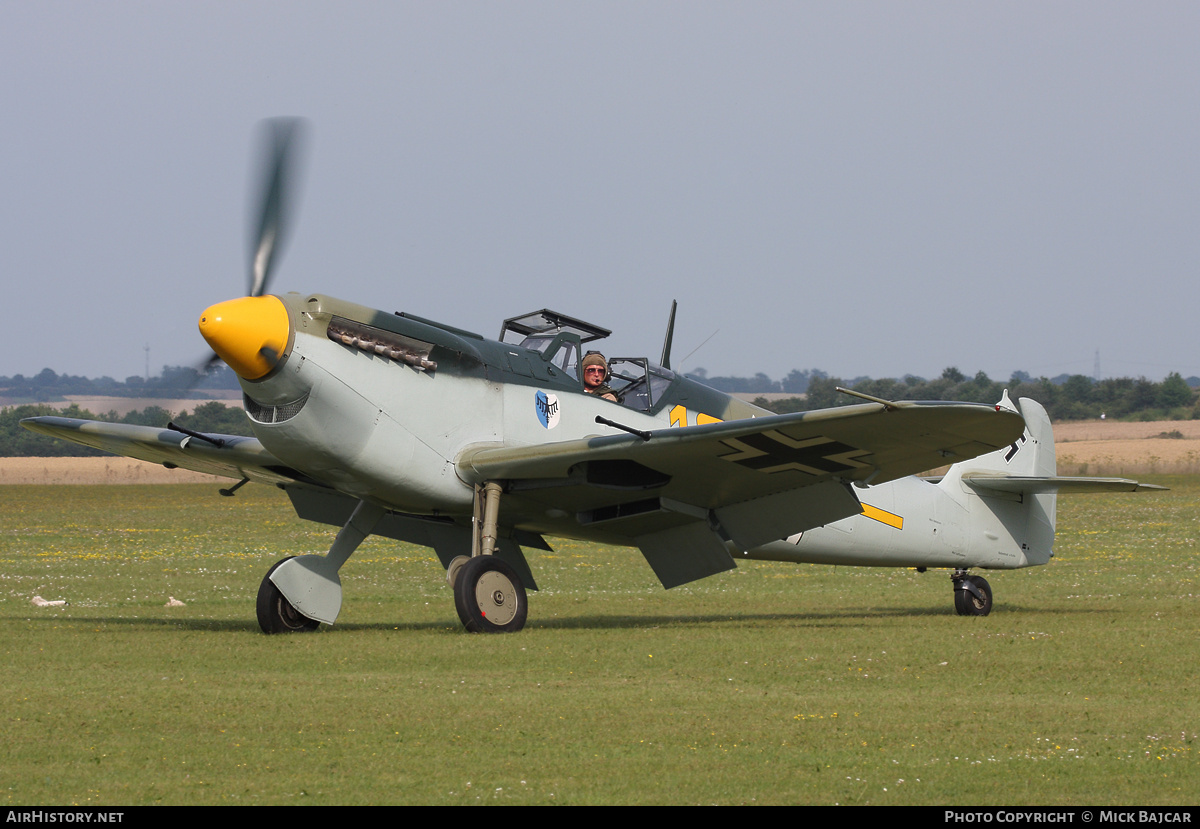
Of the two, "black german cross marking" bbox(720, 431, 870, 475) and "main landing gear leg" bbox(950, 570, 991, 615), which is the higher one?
"black german cross marking" bbox(720, 431, 870, 475)

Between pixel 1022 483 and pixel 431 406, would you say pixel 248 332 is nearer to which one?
pixel 431 406

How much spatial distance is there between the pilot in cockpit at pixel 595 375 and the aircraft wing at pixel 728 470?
3.52 ft

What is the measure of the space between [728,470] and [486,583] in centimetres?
218

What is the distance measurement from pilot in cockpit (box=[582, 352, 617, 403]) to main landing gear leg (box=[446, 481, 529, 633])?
5.09 ft

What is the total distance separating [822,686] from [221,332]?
4912 mm

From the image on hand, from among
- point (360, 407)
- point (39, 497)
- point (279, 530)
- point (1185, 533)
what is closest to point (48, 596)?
point (360, 407)

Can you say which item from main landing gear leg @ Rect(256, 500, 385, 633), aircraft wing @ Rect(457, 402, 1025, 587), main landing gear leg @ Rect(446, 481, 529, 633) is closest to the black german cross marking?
aircraft wing @ Rect(457, 402, 1025, 587)

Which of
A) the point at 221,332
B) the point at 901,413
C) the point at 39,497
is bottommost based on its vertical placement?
the point at 39,497

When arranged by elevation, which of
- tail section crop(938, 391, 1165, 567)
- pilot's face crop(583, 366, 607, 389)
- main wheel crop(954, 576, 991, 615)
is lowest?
main wheel crop(954, 576, 991, 615)

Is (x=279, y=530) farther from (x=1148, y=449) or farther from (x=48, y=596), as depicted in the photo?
(x=1148, y=449)

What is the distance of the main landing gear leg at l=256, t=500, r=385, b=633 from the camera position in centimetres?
1079

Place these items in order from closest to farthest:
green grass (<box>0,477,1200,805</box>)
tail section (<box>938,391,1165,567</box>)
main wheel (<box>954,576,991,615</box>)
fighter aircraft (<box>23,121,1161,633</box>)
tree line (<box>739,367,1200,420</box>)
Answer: green grass (<box>0,477,1200,805</box>) < fighter aircraft (<box>23,121,1161,633</box>) < main wheel (<box>954,576,991,615</box>) < tail section (<box>938,391,1165,567</box>) < tree line (<box>739,367,1200,420</box>)

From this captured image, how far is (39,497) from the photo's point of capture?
4600 centimetres

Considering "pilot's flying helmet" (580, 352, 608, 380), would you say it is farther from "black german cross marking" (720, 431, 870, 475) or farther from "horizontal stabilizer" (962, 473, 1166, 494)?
"horizontal stabilizer" (962, 473, 1166, 494)
